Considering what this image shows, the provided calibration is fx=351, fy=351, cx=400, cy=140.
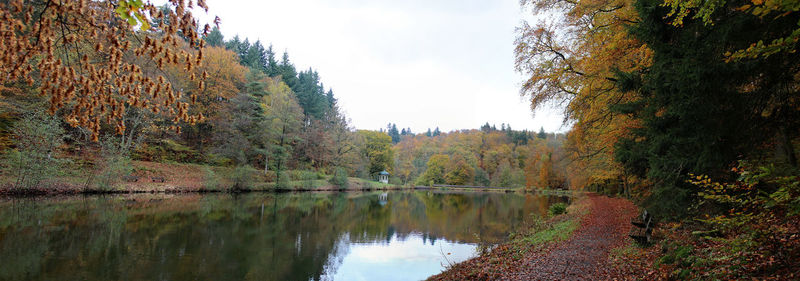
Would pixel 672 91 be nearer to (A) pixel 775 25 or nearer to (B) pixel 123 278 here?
(A) pixel 775 25

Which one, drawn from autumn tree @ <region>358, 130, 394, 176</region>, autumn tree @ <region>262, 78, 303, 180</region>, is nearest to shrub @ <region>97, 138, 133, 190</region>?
autumn tree @ <region>262, 78, 303, 180</region>

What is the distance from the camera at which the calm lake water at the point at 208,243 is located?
7.81 metres

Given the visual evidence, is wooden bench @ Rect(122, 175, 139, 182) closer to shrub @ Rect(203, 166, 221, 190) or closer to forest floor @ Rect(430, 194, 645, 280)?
shrub @ Rect(203, 166, 221, 190)

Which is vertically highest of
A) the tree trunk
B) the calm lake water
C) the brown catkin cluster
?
the brown catkin cluster

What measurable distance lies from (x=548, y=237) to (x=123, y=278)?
10603 mm

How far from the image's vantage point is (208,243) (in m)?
10.6

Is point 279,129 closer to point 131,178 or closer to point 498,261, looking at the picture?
point 131,178

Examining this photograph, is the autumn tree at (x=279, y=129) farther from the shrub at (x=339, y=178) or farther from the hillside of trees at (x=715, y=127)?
the hillside of trees at (x=715, y=127)

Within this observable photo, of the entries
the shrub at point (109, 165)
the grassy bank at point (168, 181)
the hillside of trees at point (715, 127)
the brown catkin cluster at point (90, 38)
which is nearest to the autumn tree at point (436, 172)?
the grassy bank at point (168, 181)

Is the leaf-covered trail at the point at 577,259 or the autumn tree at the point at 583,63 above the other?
the autumn tree at the point at 583,63

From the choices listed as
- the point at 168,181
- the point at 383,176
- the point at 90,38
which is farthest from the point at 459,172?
the point at 90,38

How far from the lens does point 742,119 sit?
607cm

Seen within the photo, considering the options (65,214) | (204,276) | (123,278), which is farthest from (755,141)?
(65,214)

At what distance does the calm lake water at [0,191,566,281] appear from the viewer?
7.81 meters
